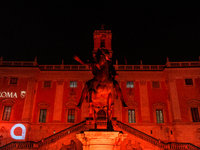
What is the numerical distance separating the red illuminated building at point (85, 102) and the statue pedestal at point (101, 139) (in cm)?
2310

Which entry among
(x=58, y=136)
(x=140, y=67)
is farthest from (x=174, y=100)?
(x=58, y=136)

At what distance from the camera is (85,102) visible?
32.2 m

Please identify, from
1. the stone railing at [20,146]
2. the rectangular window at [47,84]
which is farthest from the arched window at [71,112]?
the stone railing at [20,146]

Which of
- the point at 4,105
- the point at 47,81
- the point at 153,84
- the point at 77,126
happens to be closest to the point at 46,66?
the point at 47,81

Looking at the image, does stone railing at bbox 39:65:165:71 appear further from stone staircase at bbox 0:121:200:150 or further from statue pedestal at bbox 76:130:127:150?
statue pedestal at bbox 76:130:127:150

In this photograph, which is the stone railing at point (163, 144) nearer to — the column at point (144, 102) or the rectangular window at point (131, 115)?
the rectangular window at point (131, 115)

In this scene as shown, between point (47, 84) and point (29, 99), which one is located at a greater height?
point (47, 84)

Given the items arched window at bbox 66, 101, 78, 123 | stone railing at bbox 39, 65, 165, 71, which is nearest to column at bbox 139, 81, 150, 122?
stone railing at bbox 39, 65, 165, 71

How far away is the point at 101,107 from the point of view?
8.55 m

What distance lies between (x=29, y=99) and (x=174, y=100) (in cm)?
2198

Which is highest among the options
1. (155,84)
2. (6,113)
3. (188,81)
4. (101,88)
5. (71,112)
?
(188,81)

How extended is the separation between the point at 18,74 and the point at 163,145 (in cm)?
2410

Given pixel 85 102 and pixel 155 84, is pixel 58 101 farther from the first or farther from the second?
pixel 155 84

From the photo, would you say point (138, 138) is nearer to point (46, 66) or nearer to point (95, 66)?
point (95, 66)
